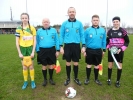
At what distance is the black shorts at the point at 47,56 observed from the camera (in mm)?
4762

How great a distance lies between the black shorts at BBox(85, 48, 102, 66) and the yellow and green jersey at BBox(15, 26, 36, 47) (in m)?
1.60

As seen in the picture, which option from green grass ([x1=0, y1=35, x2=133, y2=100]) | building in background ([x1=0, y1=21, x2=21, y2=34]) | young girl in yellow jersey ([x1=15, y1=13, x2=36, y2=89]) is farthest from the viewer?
building in background ([x1=0, y1=21, x2=21, y2=34])

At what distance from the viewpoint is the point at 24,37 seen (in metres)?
4.50

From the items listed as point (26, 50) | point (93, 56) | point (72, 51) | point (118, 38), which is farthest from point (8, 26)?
point (118, 38)

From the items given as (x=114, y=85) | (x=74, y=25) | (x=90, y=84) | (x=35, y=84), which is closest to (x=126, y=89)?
(x=114, y=85)

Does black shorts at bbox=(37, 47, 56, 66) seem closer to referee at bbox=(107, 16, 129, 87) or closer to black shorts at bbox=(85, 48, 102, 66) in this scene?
black shorts at bbox=(85, 48, 102, 66)

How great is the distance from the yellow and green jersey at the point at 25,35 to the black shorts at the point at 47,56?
43cm

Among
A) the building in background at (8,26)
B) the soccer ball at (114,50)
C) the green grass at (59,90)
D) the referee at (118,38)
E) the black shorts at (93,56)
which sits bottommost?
the green grass at (59,90)

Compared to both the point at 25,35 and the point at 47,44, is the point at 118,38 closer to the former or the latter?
the point at 47,44

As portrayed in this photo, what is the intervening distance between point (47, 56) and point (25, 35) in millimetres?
827

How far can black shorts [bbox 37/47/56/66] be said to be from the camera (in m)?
4.76

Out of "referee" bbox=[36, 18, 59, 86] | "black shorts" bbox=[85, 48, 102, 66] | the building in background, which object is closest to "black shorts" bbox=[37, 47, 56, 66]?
"referee" bbox=[36, 18, 59, 86]

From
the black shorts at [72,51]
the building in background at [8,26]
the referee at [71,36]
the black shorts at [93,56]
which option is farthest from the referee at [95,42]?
the building in background at [8,26]

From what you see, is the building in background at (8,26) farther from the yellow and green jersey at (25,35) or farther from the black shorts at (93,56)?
the black shorts at (93,56)
